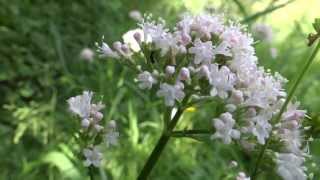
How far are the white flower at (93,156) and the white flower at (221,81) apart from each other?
19 cm

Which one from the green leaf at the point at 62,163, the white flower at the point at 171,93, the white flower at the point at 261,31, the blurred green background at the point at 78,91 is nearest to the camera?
the white flower at the point at 171,93

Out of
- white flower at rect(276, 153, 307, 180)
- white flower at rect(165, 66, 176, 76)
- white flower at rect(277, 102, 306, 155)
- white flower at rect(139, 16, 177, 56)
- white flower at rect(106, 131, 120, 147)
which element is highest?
white flower at rect(139, 16, 177, 56)

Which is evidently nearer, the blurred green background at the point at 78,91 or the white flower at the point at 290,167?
the white flower at the point at 290,167

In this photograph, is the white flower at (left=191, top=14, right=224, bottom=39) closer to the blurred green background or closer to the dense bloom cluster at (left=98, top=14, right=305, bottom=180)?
the dense bloom cluster at (left=98, top=14, right=305, bottom=180)

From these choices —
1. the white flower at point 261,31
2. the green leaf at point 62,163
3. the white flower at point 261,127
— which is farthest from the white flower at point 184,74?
the white flower at point 261,31

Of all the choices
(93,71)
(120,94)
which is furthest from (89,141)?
(93,71)

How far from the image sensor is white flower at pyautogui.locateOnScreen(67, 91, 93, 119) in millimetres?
1125

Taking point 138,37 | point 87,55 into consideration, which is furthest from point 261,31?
point 138,37

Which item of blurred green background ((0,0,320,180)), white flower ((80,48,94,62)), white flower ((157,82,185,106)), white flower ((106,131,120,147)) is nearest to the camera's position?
white flower ((157,82,185,106))

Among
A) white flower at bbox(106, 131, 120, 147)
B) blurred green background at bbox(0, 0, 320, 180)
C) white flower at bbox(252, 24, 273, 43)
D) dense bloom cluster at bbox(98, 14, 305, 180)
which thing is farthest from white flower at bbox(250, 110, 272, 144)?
white flower at bbox(252, 24, 273, 43)

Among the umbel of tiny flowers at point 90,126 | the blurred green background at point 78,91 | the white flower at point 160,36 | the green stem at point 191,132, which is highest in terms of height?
the blurred green background at point 78,91

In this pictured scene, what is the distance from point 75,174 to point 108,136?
943 mm

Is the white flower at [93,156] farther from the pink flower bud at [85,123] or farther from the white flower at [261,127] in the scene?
the white flower at [261,127]

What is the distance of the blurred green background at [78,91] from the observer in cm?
227
